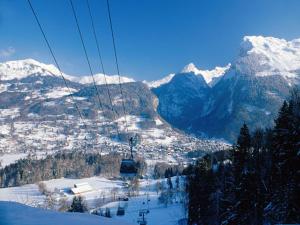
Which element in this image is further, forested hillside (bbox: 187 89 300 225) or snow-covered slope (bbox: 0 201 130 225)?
forested hillside (bbox: 187 89 300 225)

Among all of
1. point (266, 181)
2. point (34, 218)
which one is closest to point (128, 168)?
point (266, 181)

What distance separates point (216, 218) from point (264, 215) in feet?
66.1

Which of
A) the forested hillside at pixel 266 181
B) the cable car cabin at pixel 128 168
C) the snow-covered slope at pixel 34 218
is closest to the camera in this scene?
the snow-covered slope at pixel 34 218

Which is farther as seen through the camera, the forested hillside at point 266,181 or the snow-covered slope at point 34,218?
the forested hillside at point 266,181

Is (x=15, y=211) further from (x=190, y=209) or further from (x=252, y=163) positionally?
(x=190, y=209)

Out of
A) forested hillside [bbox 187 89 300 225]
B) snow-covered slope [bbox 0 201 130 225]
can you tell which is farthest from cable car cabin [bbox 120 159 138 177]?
snow-covered slope [bbox 0 201 130 225]

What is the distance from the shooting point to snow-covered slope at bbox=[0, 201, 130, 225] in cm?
1453

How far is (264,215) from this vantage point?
5234cm

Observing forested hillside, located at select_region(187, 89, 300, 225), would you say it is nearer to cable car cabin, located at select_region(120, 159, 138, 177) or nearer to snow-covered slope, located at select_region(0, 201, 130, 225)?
cable car cabin, located at select_region(120, 159, 138, 177)

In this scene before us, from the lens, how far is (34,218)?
606 inches

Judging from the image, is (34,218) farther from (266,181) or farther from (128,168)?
(266,181)

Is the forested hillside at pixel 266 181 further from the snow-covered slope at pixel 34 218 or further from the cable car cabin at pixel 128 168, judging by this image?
the snow-covered slope at pixel 34 218

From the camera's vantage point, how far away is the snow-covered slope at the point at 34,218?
14528 millimetres

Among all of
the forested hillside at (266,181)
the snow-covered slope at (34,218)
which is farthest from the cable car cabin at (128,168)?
the snow-covered slope at (34,218)
